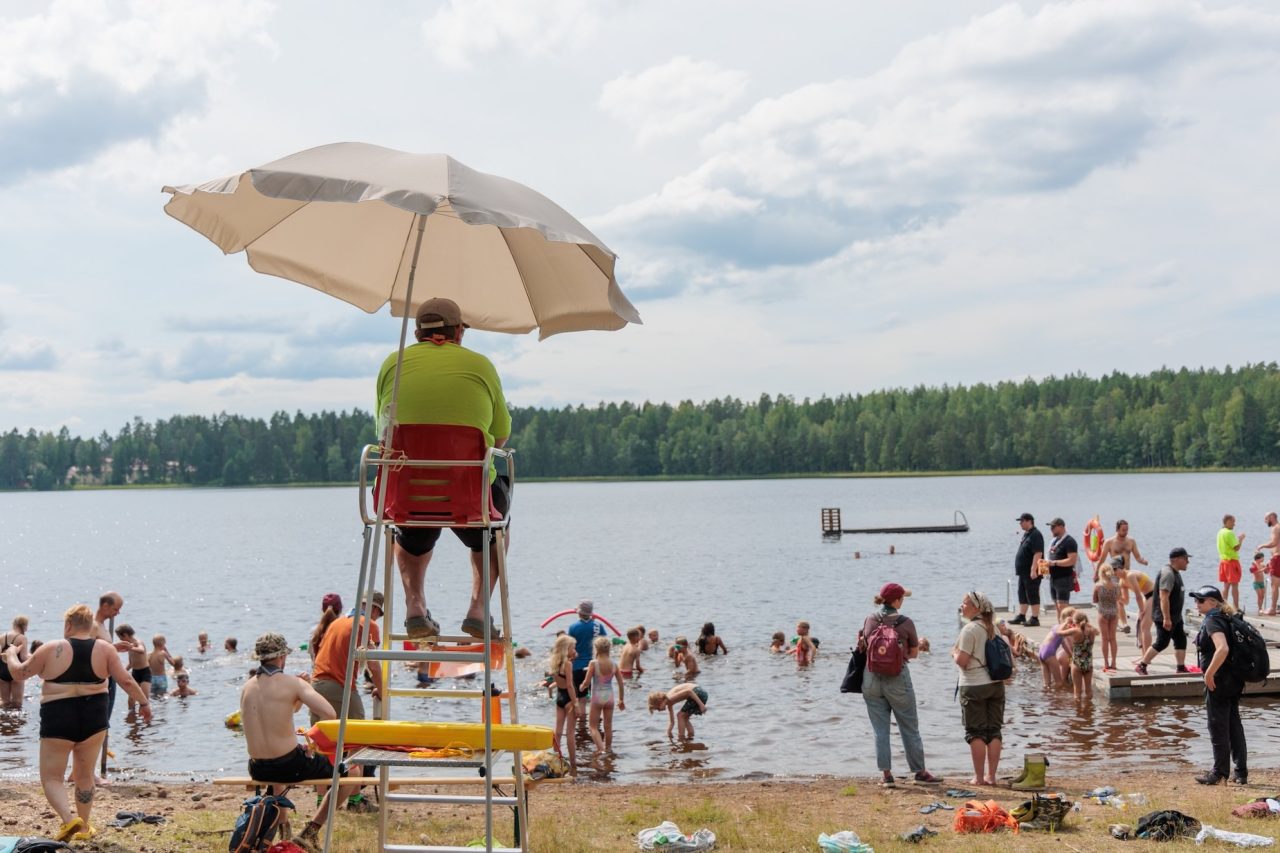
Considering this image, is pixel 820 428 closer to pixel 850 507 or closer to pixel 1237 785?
pixel 850 507

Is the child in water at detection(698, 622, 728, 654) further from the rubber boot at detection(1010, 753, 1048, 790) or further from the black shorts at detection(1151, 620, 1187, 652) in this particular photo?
the rubber boot at detection(1010, 753, 1048, 790)

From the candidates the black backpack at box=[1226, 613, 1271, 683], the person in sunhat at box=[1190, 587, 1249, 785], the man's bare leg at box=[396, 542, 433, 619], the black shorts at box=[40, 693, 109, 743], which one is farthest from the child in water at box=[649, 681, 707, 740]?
the man's bare leg at box=[396, 542, 433, 619]

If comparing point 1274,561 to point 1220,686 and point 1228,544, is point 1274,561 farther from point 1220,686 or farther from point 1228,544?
point 1220,686

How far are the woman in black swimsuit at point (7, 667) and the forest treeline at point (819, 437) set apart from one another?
430ft

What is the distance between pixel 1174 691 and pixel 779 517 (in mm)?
71161

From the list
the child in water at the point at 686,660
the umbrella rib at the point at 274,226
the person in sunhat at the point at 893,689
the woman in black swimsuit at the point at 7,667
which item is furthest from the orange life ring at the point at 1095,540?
the umbrella rib at the point at 274,226

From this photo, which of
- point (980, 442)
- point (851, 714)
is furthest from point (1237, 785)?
point (980, 442)

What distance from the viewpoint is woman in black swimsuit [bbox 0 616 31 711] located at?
15.0 meters

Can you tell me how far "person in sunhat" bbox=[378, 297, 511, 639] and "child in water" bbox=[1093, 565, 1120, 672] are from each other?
1349cm

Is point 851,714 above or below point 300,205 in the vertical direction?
below

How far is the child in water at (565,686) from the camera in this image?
13.7 metres

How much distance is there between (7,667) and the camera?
11875 millimetres

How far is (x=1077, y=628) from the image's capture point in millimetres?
16125

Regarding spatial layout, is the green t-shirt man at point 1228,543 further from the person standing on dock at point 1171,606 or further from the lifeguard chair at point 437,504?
the lifeguard chair at point 437,504
